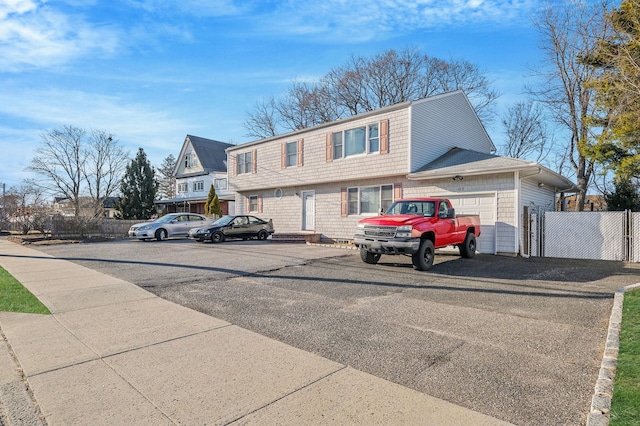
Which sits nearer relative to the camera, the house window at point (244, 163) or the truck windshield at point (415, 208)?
the truck windshield at point (415, 208)

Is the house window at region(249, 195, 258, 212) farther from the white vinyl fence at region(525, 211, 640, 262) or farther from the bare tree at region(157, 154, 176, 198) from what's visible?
the bare tree at region(157, 154, 176, 198)

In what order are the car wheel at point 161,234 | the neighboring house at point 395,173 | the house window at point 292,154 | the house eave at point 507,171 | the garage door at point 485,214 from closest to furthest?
the house eave at point 507,171, the neighboring house at point 395,173, the garage door at point 485,214, the house window at point 292,154, the car wheel at point 161,234

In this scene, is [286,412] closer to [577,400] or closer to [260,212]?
[577,400]

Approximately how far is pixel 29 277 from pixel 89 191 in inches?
1350

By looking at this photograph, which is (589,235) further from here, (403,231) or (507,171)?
(403,231)

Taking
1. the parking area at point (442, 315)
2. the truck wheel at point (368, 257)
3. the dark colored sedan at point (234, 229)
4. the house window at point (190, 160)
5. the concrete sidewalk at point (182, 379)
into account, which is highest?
the house window at point (190, 160)

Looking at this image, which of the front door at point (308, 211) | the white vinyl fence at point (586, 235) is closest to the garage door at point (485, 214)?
the white vinyl fence at point (586, 235)

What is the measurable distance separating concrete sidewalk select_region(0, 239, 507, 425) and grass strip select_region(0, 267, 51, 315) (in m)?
0.27

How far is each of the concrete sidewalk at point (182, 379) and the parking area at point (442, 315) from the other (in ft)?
1.14

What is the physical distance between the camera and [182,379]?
343cm

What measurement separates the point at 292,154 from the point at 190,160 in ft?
Answer: 72.7

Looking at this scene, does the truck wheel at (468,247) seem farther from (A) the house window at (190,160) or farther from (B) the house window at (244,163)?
(A) the house window at (190,160)

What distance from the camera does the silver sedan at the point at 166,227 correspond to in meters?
20.0

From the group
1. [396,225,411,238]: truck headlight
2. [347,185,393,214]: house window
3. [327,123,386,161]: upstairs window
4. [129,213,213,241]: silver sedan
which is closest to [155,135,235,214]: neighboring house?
[129,213,213,241]: silver sedan
